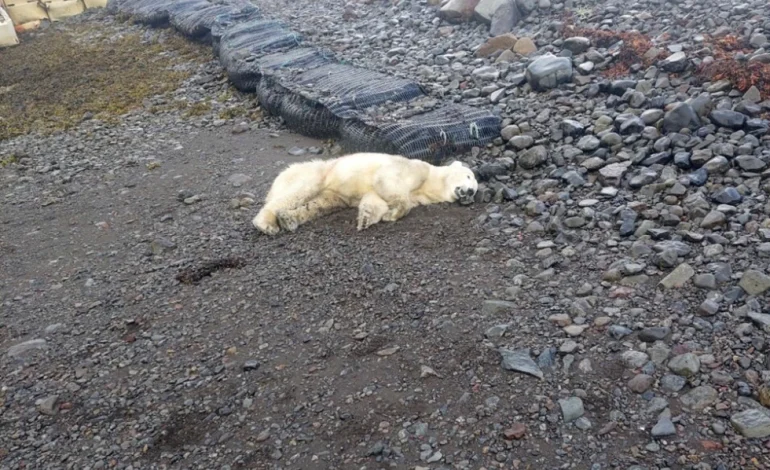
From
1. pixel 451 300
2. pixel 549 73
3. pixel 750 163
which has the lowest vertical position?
pixel 451 300

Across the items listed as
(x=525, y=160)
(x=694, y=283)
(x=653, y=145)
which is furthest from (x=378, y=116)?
(x=694, y=283)

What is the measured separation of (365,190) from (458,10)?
22.4 ft

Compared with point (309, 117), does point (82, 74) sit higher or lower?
higher

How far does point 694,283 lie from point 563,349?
3.79 ft

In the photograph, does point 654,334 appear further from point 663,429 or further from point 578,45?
point 578,45

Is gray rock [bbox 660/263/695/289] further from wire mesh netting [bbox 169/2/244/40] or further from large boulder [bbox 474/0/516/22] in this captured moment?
wire mesh netting [bbox 169/2/244/40]

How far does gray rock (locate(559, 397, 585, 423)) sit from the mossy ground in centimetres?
895

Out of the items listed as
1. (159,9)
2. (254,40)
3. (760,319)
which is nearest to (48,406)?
(760,319)

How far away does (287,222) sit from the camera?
6.33 m

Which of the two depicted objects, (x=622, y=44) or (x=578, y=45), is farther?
(x=578, y=45)

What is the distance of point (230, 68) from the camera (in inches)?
434

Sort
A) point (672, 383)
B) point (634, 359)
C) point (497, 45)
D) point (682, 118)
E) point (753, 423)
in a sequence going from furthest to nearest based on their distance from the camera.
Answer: point (497, 45)
point (682, 118)
point (634, 359)
point (672, 383)
point (753, 423)

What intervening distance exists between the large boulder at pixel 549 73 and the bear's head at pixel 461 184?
2.39 m

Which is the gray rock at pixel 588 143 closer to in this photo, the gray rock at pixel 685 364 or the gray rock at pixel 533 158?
the gray rock at pixel 533 158
